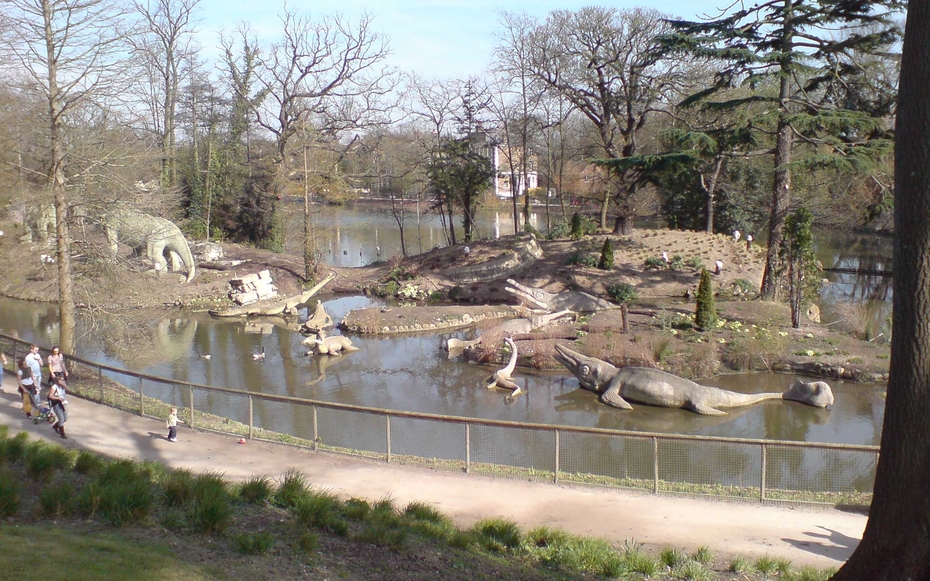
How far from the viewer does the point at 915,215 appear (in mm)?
5961

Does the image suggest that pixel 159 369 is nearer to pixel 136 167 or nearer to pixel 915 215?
pixel 136 167

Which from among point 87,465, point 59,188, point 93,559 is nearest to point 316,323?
A: point 59,188

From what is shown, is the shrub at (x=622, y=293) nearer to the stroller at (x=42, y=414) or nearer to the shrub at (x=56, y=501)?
the stroller at (x=42, y=414)

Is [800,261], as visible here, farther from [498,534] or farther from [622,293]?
[498,534]

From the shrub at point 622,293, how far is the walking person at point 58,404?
22.3 m

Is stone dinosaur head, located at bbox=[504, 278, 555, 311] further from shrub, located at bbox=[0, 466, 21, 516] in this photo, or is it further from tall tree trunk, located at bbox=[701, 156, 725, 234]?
shrub, located at bbox=[0, 466, 21, 516]

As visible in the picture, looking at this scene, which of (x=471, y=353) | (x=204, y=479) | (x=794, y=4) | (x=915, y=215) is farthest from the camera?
(x=794, y=4)

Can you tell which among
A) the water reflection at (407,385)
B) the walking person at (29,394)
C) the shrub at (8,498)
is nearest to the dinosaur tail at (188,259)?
the water reflection at (407,385)

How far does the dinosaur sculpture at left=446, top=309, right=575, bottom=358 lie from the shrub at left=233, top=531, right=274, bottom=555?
1517 cm

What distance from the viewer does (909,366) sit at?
19.6 ft

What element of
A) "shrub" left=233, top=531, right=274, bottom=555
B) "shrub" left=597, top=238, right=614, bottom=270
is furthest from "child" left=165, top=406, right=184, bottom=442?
"shrub" left=597, top=238, right=614, bottom=270

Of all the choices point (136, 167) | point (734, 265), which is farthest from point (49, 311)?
point (734, 265)

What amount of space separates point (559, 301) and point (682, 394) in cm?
1077

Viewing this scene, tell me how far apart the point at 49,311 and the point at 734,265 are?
97.7 ft
